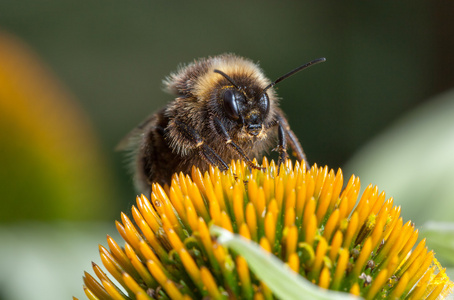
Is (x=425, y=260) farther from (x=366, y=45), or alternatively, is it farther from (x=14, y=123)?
(x=366, y=45)

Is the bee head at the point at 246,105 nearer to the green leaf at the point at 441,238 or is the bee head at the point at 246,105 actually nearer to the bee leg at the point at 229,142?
the bee leg at the point at 229,142

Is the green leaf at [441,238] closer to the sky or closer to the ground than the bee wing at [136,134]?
closer to the ground

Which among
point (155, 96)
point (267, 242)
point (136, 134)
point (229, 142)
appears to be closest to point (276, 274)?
point (267, 242)

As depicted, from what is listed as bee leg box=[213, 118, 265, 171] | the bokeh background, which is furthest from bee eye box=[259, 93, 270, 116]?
the bokeh background

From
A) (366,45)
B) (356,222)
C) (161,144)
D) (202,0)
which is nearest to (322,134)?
(366,45)

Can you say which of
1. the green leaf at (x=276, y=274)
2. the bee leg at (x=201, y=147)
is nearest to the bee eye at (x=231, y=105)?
the bee leg at (x=201, y=147)

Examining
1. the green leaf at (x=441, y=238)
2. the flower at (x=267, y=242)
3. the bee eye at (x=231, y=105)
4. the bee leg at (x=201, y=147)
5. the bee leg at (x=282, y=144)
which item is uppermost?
the bee eye at (x=231, y=105)

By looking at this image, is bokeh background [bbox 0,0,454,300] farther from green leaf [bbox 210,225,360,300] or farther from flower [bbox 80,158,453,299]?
green leaf [bbox 210,225,360,300]
